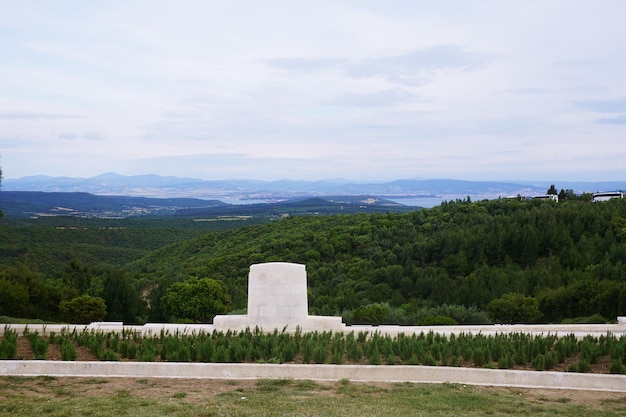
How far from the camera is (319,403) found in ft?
28.5

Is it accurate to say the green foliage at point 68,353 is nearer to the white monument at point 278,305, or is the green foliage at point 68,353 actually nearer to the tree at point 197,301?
the white monument at point 278,305

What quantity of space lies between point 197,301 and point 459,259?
1728 cm

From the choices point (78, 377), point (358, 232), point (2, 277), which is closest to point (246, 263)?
point (358, 232)

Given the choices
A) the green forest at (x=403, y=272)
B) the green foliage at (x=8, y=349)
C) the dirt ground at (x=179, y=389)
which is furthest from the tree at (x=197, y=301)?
the dirt ground at (x=179, y=389)

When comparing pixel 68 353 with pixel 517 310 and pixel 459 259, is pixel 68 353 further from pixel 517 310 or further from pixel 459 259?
pixel 459 259

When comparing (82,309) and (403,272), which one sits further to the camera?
(403,272)

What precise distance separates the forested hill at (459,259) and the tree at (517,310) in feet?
6.39

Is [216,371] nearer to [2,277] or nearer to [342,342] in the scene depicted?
[342,342]

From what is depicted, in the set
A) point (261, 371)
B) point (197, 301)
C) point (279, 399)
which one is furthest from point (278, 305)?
point (197, 301)

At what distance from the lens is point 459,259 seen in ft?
128

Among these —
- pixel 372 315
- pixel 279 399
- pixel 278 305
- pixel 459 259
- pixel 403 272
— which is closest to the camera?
pixel 279 399

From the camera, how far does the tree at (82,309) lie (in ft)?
80.3

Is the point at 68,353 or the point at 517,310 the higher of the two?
the point at 68,353

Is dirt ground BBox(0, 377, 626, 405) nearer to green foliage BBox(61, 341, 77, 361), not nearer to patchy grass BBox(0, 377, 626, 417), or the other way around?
patchy grass BBox(0, 377, 626, 417)
